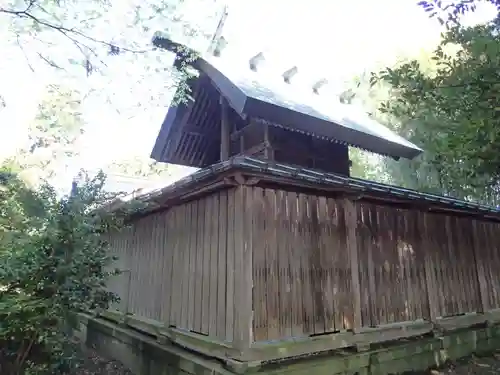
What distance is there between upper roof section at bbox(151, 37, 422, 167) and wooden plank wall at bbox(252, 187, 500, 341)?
1.74m

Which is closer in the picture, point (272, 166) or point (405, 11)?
point (272, 166)

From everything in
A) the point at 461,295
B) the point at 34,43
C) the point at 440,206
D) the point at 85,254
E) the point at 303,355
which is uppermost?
the point at 34,43

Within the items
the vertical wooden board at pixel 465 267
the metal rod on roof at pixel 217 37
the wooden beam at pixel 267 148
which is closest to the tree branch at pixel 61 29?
the metal rod on roof at pixel 217 37

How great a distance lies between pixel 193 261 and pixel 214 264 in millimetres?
602

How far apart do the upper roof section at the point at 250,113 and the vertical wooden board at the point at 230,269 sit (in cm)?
195

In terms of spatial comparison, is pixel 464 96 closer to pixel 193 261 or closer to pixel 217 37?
pixel 193 261

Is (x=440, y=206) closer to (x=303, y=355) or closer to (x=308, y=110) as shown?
(x=308, y=110)

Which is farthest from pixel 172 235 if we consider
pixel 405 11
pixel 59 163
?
pixel 59 163

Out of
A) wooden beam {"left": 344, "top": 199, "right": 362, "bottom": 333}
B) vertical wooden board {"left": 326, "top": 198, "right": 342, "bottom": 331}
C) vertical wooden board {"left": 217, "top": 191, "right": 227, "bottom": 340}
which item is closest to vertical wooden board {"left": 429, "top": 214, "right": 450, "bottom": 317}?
wooden beam {"left": 344, "top": 199, "right": 362, "bottom": 333}

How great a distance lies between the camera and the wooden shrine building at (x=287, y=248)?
4.60 m

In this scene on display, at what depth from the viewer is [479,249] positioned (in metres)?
7.84

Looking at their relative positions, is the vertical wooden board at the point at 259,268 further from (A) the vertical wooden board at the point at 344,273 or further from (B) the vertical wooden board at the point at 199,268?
(A) the vertical wooden board at the point at 344,273

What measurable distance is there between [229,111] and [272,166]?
3.74 meters

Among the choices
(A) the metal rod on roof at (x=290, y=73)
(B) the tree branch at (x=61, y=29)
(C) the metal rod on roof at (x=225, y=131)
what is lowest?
(C) the metal rod on roof at (x=225, y=131)
